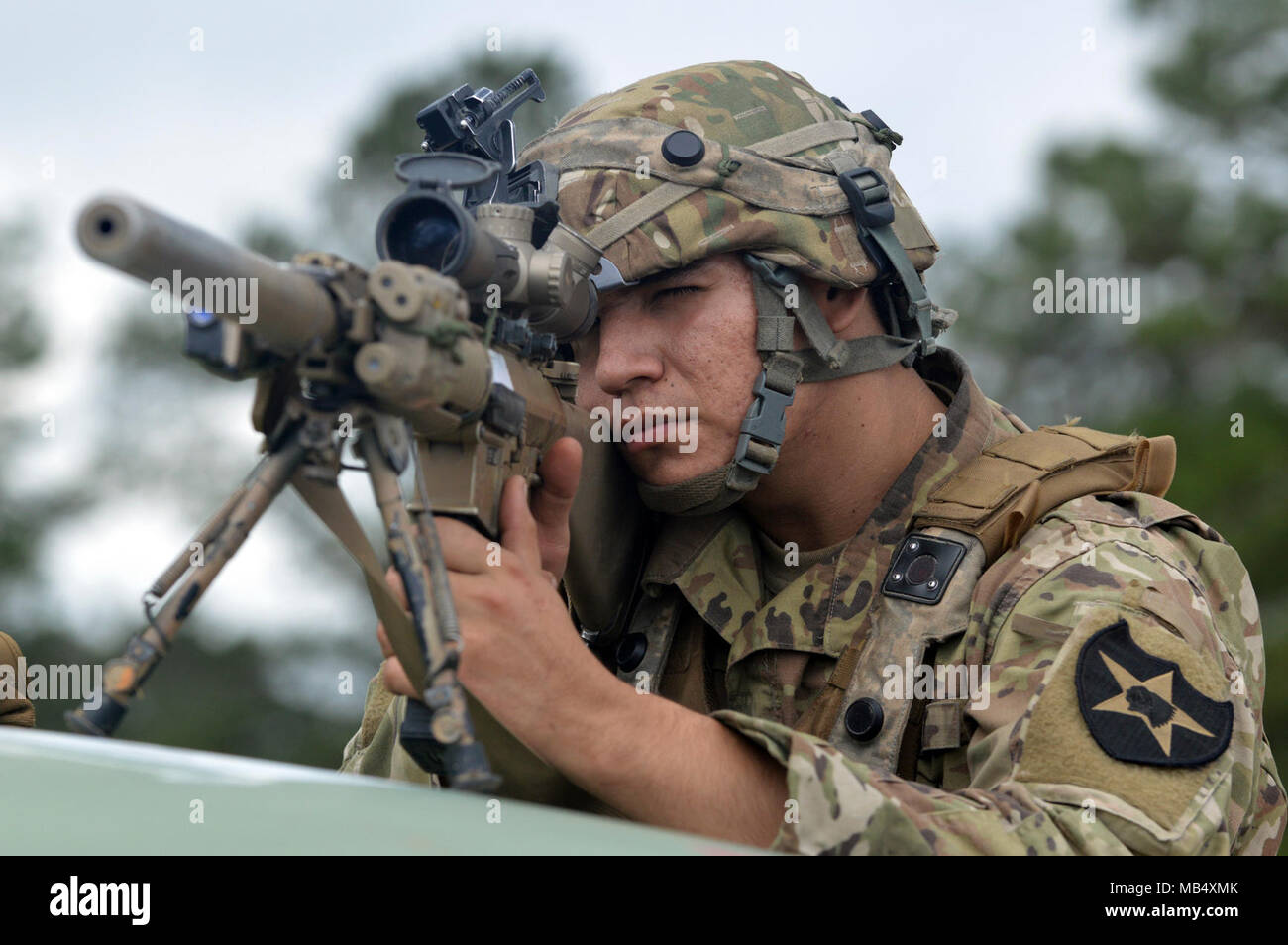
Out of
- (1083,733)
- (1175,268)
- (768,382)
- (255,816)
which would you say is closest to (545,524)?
(768,382)

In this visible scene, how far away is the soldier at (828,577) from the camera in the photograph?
2.94m

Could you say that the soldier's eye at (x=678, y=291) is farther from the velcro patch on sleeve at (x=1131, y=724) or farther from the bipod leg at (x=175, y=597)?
the bipod leg at (x=175, y=597)

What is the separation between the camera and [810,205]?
4086mm

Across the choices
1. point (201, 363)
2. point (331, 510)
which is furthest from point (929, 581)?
point (201, 363)

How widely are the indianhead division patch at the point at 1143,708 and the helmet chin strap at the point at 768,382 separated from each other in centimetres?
104

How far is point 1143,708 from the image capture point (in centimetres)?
311

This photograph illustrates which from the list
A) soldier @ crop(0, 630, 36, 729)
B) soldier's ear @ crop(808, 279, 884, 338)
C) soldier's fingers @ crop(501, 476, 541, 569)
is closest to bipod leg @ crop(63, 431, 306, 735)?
soldier's fingers @ crop(501, 476, 541, 569)

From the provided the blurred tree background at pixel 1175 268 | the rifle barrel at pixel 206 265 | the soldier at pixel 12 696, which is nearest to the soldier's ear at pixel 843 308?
the rifle barrel at pixel 206 265

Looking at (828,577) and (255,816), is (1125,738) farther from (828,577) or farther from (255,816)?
(255,816)

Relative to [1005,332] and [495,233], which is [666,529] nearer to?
[495,233]

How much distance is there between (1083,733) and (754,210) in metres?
1.56

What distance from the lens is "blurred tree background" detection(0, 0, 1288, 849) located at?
1719cm
